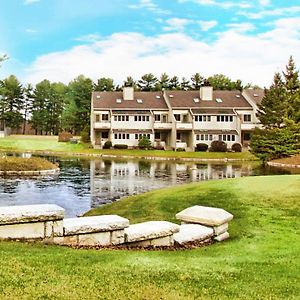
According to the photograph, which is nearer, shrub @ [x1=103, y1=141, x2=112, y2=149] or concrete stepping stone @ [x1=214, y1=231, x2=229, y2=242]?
concrete stepping stone @ [x1=214, y1=231, x2=229, y2=242]

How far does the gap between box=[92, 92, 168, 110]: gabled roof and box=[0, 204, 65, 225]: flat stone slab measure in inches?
2354

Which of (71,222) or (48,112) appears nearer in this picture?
(71,222)

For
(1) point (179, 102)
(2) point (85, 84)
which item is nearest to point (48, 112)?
(2) point (85, 84)

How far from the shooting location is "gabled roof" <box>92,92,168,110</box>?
67.3 metres

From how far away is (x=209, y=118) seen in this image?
2554 inches

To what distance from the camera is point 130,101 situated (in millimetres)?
69250

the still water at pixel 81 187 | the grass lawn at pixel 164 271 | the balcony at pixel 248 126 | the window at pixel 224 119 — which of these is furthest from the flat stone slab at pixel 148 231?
the window at pixel 224 119

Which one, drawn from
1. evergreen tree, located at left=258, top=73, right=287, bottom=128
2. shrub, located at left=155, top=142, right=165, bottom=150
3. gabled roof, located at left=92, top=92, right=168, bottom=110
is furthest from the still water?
gabled roof, located at left=92, top=92, right=168, bottom=110

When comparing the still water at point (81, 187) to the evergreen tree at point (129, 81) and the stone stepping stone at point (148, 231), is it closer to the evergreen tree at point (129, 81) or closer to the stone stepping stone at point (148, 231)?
the stone stepping stone at point (148, 231)

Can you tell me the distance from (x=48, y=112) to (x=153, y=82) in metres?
22.8

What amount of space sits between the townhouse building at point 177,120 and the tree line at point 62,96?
17309 millimetres

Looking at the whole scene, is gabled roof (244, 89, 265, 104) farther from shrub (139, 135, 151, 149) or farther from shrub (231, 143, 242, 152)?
shrub (139, 135, 151, 149)

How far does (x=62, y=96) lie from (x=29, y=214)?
295 ft

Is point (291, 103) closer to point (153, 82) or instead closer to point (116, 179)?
point (116, 179)
